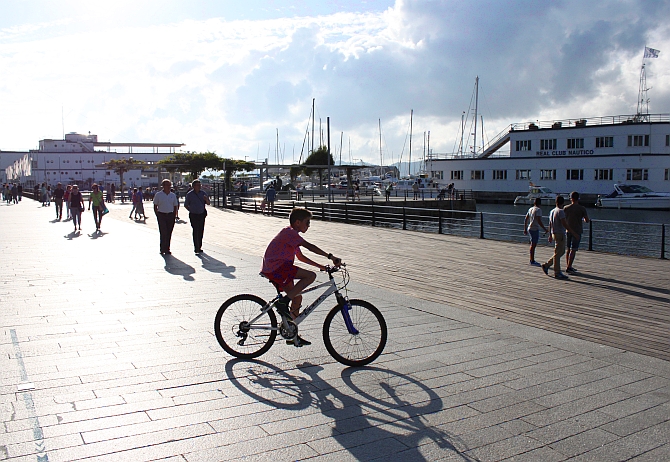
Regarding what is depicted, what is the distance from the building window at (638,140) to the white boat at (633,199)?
15.6ft

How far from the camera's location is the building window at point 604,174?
58.2 m

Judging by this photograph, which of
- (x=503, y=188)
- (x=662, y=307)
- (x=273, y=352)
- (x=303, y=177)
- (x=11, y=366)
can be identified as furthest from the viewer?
(x=303, y=177)

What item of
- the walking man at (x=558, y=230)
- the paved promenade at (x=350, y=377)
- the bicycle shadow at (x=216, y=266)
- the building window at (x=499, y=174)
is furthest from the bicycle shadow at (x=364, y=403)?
the building window at (x=499, y=174)

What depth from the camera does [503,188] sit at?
65938mm

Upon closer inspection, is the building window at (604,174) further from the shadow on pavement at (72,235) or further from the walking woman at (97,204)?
the shadow on pavement at (72,235)

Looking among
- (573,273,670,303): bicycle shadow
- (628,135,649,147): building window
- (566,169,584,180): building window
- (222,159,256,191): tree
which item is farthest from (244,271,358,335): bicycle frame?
(628,135,649,147): building window

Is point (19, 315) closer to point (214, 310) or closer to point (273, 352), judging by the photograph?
point (214, 310)

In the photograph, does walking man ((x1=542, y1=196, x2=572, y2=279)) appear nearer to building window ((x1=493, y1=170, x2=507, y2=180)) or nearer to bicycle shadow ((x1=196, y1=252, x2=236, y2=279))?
bicycle shadow ((x1=196, y1=252, x2=236, y2=279))

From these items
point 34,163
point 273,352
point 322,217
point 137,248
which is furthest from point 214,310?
point 34,163

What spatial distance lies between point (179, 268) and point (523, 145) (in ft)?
191

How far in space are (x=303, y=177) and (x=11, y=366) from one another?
122776 mm

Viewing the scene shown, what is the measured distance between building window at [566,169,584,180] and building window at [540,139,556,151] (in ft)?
11.8

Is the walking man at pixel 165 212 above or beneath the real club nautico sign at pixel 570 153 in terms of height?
beneath

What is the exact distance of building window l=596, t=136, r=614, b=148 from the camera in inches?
2334
